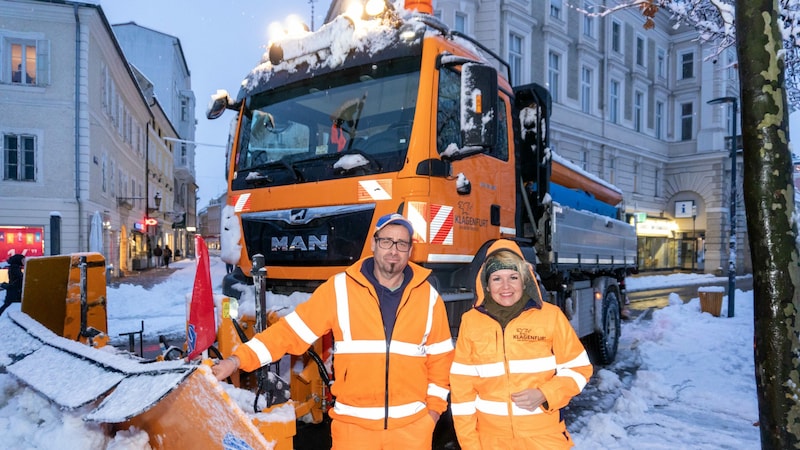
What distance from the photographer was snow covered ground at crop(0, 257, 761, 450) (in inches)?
129

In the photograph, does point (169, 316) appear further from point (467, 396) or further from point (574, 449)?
point (467, 396)

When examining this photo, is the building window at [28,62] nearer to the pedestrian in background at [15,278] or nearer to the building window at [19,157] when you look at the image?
the building window at [19,157]

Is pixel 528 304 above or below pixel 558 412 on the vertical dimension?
above

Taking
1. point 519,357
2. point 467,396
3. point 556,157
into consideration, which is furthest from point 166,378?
point 556,157

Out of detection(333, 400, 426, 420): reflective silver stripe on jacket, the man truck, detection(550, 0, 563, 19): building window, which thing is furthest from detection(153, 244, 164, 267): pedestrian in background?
detection(333, 400, 426, 420): reflective silver stripe on jacket

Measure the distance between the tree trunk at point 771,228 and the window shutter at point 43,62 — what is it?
2126 centimetres

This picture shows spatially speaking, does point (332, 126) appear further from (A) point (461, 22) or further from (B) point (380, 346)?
(A) point (461, 22)

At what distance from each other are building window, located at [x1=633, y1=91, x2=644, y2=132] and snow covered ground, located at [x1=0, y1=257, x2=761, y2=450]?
2220 centimetres

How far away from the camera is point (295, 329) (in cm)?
282

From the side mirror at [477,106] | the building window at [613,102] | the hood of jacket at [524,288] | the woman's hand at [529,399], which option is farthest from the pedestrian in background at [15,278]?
the building window at [613,102]

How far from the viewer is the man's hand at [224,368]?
8.22 feet

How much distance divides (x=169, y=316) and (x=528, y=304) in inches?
433

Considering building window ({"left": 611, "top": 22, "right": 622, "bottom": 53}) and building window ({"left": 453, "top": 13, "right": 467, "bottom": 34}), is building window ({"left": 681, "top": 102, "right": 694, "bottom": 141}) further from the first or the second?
building window ({"left": 453, "top": 13, "right": 467, "bottom": 34})

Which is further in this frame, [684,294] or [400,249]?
[684,294]
